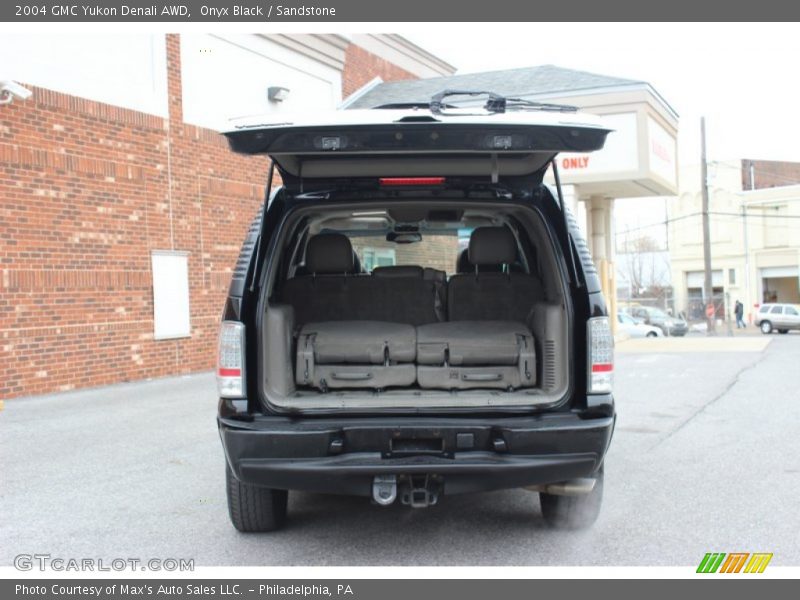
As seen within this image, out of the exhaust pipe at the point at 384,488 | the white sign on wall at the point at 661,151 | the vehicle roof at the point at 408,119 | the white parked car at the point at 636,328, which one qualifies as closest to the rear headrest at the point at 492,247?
the vehicle roof at the point at 408,119

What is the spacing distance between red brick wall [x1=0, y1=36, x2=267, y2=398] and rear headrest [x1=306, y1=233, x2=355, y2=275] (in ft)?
21.1

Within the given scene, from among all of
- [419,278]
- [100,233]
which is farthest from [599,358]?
[100,233]

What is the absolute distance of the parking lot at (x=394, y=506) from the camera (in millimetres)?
4234

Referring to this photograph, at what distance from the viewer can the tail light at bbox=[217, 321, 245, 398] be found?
3.99 m

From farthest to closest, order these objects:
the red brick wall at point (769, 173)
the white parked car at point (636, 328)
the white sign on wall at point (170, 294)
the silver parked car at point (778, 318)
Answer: the red brick wall at point (769, 173) → the silver parked car at point (778, 318) → the white parked car at point (636, 328) → the white sign on wall at point (170, 294)

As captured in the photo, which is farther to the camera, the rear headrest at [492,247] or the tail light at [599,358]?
the rear headrest at [492,247]

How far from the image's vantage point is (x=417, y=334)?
4.75 metres

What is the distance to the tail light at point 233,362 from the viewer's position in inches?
157

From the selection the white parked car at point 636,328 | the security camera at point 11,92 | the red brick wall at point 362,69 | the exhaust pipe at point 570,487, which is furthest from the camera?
the white parked car at point 636,328

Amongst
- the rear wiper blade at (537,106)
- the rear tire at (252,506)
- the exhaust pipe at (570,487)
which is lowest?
the rear tire at (252,506)

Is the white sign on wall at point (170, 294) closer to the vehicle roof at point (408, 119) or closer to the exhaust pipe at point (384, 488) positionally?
the vehicle roof at point (408, 119)

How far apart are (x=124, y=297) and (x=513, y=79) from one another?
→ 37.2ft

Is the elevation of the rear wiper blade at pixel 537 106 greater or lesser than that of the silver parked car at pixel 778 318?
greater

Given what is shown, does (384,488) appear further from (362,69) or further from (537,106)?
(362,69)
